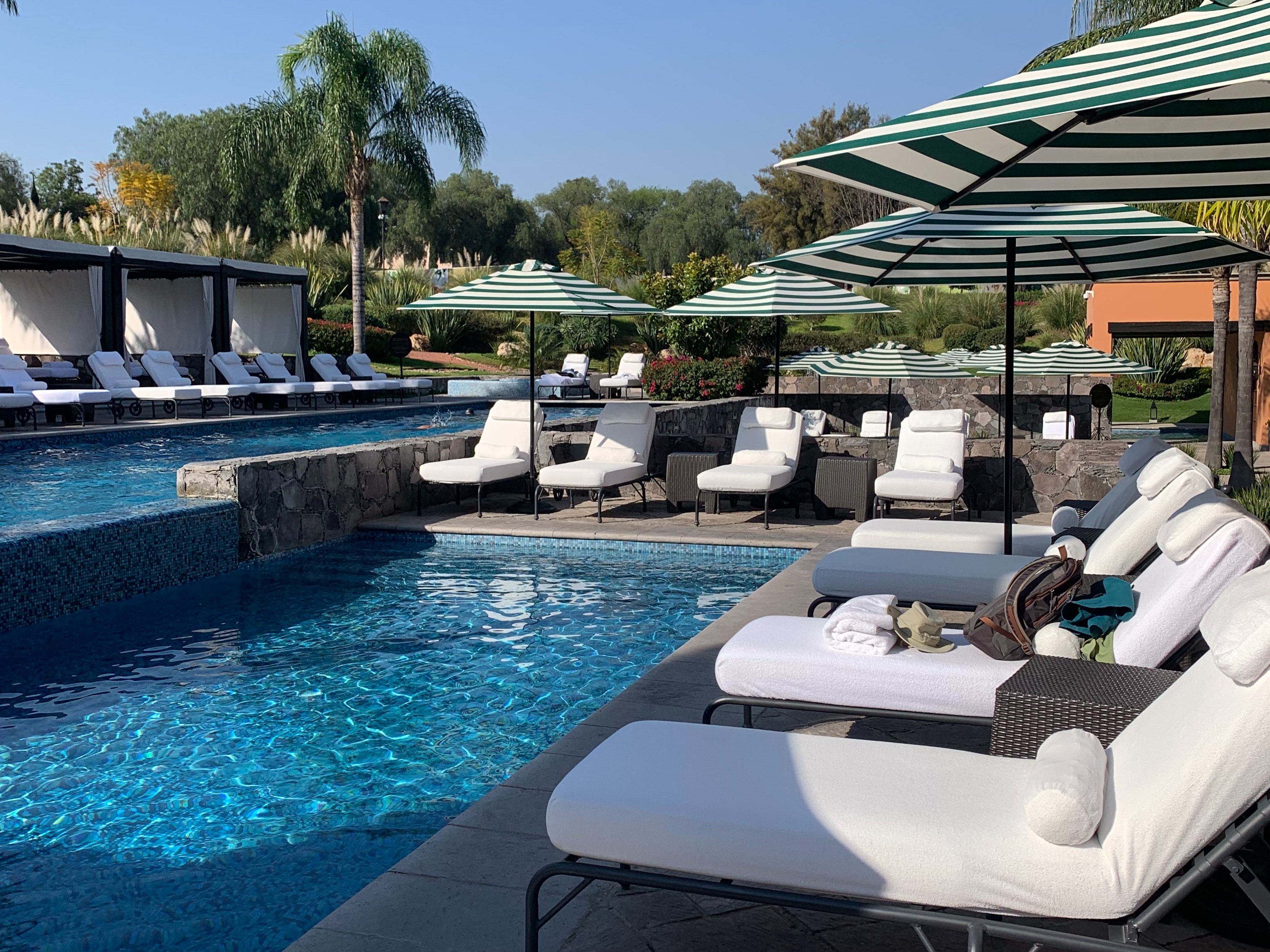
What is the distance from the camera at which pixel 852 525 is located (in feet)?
30.0

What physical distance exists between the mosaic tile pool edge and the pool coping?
4.03 m

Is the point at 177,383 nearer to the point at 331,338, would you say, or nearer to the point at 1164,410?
the point at 331,338

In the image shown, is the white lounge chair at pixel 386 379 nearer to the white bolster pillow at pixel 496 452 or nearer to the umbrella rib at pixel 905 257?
the white bolster pillow at pixel 496 452

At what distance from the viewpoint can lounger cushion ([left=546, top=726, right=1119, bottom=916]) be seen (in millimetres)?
2131

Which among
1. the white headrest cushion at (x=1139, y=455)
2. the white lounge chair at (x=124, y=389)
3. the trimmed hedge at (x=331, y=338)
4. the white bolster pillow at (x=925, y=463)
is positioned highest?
the trimmed hedge at (x=331, y=338)

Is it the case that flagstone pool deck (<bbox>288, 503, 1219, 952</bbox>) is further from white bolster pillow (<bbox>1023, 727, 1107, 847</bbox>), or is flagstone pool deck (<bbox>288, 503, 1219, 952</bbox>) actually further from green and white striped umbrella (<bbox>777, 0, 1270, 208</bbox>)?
green and white striped umbrella (<bbox>777, 0, 1270, 208</bbox>)

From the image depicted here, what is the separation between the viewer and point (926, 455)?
30.0ft

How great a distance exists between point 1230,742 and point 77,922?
298cm

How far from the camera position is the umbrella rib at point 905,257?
640 cm

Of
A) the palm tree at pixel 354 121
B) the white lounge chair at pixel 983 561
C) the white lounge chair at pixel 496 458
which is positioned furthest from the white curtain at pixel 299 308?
the white lounge chair at pixel 983 561

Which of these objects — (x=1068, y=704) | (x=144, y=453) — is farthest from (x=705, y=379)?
(x=1068, y=704)

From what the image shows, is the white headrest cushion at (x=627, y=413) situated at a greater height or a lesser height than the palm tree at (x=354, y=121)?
lesser

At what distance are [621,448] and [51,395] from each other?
395 inches

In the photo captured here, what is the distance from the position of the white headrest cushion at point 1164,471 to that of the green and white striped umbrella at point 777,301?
20.4ft
